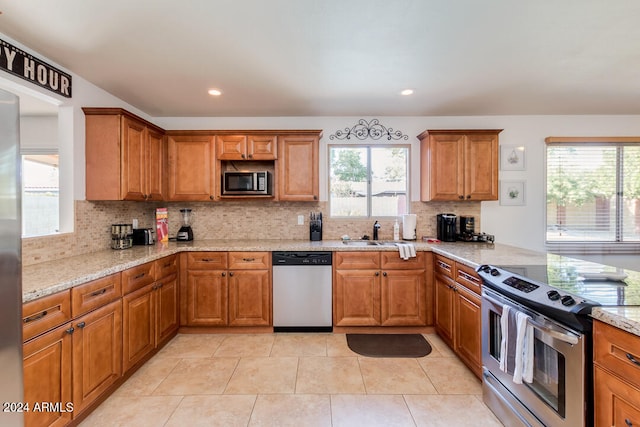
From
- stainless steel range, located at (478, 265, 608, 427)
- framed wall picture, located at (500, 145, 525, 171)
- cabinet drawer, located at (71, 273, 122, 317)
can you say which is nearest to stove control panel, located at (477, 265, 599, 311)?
stainless steel range, located at (478, 265, 608, 427)

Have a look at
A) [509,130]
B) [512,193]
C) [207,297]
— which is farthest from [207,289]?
[509,130]

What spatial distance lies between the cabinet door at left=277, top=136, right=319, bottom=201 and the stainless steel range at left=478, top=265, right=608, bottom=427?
2009 millimetres

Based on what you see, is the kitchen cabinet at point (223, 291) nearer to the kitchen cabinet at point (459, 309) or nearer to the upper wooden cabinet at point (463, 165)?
the kitchen cabinet at point (459, 309)

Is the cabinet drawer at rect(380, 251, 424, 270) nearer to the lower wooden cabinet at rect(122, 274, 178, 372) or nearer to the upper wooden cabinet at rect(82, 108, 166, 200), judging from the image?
the lower wooden cabinet at rect(122, 274, 178, 372)

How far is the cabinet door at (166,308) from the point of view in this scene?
2615 mm

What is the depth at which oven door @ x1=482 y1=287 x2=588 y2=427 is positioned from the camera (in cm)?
127

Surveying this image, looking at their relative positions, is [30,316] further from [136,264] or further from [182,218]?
[182,218]

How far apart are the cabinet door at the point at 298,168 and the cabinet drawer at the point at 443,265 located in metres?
1.50

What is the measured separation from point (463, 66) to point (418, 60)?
1.38 feet

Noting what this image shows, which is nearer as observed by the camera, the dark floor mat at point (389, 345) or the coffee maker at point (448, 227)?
the dark floor mat at point (389, 345)

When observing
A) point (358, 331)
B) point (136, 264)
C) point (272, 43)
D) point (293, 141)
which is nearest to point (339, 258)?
point (358, 331)

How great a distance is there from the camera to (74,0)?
160 centimetres

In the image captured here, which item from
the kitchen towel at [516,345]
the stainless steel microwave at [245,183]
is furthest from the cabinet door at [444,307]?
the stainless steel microwave at [245,183]

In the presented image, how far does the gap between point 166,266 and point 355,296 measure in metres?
1.95
